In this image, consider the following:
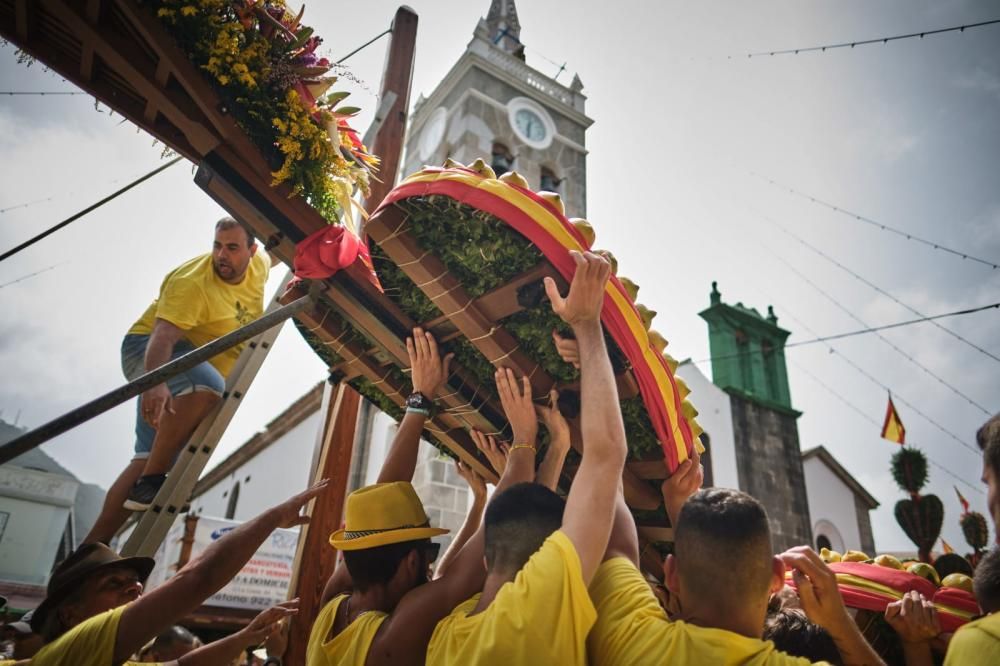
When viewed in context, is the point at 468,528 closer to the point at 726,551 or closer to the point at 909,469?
the point at 726,551

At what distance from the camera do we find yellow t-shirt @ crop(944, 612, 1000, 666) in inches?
51.3

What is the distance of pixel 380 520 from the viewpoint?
2336 millimetres

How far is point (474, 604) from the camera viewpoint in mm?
1953

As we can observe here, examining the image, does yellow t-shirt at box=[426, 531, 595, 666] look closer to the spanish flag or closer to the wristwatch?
the wristwatch

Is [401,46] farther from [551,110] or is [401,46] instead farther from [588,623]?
[551,110]

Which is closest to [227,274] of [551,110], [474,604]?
[474,604]

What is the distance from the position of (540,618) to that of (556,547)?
18cm

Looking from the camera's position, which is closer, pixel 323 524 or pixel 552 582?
pixel 552 582

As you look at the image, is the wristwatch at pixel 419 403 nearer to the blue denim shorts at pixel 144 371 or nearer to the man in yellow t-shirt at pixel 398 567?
the man in yellow t-shirt at pixel 398 567

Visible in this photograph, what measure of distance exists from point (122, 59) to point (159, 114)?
0.92 feet

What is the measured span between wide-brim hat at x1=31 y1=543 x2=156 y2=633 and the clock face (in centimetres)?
1495

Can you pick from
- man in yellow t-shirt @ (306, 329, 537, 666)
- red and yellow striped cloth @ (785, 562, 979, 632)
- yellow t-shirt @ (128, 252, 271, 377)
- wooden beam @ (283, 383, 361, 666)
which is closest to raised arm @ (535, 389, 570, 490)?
man in yellow t-shirt @ (306, 329, 537, 666)

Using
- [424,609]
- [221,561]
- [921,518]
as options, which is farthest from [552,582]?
[921,518]

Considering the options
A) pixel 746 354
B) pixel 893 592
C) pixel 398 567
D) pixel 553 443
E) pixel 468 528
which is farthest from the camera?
pixel 746 354
